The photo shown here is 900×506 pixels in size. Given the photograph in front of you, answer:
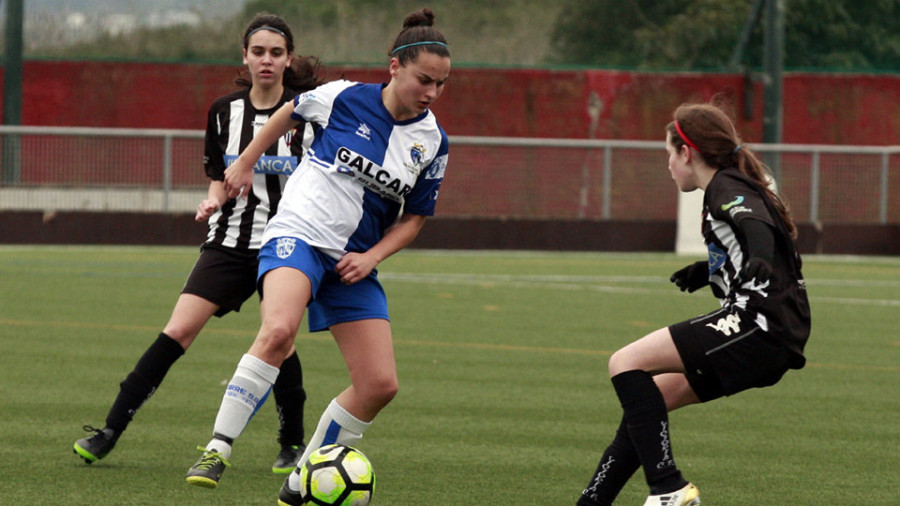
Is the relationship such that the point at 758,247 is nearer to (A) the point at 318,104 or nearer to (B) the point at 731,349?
(B) the point at 731,349

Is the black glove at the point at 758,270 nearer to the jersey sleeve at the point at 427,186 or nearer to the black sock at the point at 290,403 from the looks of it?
the jersey sleeve at the point at 427,186

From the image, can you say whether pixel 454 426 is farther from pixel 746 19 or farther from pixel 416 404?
pixel 746 19

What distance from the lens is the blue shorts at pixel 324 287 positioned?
5.48 meters

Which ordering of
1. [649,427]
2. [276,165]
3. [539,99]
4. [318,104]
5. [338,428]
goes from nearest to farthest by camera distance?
[649,427], [338,428], [318,104], [276,165], [539,99]

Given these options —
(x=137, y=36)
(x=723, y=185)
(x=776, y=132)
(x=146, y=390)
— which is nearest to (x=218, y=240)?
(x=146, y=390)

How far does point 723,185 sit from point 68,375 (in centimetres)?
515

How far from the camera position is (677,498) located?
16.2 feet

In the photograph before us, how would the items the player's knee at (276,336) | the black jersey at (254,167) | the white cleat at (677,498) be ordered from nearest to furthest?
1. the white cleat at (677,498)
2. the player's knee at (276,336)
3. the black jersey at (254,167)

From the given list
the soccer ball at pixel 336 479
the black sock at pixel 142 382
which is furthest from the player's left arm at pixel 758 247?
the black sock at pixel 142 382

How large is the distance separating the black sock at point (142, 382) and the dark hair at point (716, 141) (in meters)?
2.42

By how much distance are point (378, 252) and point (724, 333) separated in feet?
4.61

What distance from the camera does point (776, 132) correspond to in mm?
25906

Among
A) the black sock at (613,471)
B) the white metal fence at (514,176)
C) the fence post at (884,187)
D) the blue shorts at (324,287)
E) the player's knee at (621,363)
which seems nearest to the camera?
the player's knee at (621,363)

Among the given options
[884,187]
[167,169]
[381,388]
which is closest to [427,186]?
[381,388]
